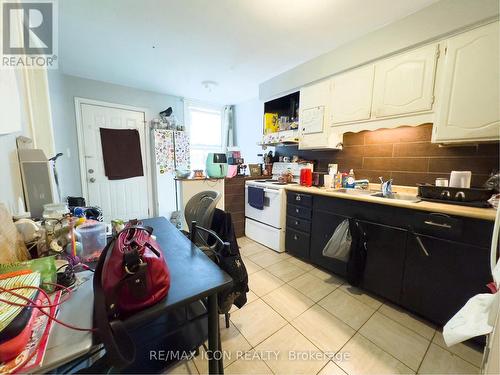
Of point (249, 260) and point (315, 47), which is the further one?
point (249, 260)

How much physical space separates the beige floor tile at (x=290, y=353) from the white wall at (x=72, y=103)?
2908 mm

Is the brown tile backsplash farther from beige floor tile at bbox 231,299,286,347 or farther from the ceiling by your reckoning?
beige floor tile at bbox 231,299,286,347

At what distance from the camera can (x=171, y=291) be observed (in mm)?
664

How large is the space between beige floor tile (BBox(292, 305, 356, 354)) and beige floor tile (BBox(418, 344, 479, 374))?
0.38 meters

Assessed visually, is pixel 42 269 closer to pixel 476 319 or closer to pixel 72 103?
pixel 476 319

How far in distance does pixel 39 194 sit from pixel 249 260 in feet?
6.25

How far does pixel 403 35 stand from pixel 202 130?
3.37 meters

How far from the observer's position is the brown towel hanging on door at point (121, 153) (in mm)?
3206

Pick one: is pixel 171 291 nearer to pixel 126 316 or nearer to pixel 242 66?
pixel 126 316

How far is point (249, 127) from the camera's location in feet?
12.9

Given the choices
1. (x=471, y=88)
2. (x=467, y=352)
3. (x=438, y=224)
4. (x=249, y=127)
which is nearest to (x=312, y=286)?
(x=467, y=352)

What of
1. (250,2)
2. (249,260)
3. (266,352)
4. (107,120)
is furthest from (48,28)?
(266,352)

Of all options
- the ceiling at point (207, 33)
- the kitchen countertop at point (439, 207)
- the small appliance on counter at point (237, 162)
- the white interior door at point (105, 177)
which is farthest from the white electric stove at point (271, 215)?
the white interior door at point (105, 177)

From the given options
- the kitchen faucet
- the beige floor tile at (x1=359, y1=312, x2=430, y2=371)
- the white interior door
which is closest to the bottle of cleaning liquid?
the kitchen faucet
